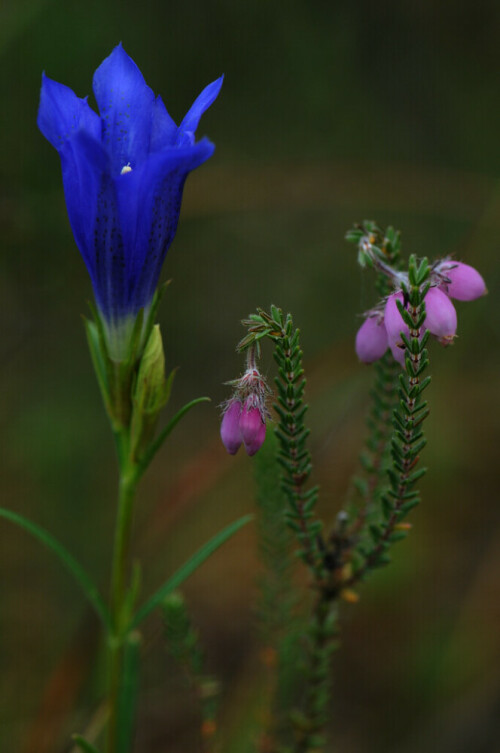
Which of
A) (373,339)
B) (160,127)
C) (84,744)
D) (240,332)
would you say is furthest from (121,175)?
(240,332)

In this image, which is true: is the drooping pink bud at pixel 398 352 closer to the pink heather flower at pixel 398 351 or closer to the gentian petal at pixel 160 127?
the pink heather flower at pixel 398 351

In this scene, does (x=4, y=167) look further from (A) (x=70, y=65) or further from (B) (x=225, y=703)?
(B) (x=225, y=703)

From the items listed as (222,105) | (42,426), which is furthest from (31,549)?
(222,105)

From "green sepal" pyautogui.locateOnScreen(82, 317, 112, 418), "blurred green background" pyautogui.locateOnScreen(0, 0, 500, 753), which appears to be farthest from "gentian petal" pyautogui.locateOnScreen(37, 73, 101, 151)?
"blurred green background" pyautogui.locateOnScreen(0, 0, 500, 753)

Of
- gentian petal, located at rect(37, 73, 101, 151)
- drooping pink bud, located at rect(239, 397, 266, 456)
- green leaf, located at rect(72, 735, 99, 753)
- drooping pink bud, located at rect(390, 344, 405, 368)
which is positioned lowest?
green leaf, located at rect(72, 735, 99, 753)

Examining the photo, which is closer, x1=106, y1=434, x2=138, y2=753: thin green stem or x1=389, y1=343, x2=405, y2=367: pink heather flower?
x1=389, y1=343, x2=405, y2=367: pink heather flower

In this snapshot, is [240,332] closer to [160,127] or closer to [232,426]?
[160,127]

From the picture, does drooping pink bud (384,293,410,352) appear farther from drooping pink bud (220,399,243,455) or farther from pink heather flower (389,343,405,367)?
drooping pink bud (220,399,243,455)
